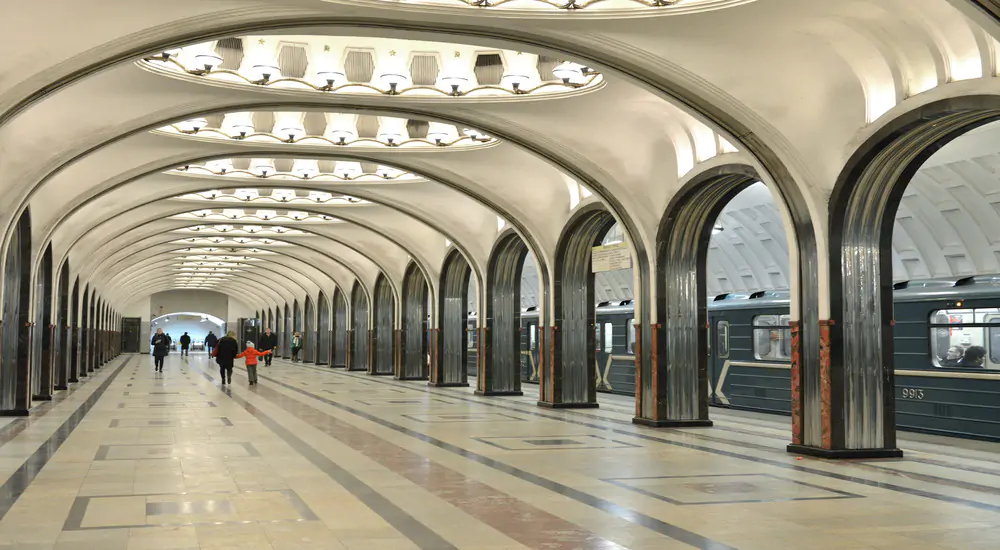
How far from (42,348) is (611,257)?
38.4 feet

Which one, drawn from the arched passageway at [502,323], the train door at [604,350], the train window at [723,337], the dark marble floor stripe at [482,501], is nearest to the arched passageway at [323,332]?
the arched passageway at [502,323]

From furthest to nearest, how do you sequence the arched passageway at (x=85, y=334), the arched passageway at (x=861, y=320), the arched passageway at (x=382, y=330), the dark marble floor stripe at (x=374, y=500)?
the arched passageway at (x=382, y=330) < the arched passageway at (x=85, y=334) < the arched passageway at (x=861, y=320) < the dark marble floor stripe at (x=374, y=500)

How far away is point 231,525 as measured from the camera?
23.8 ft

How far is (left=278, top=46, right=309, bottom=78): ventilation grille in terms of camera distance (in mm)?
13623

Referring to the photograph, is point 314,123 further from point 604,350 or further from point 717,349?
point 604,350

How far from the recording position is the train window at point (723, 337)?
19.0m

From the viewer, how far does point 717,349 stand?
19.3 m

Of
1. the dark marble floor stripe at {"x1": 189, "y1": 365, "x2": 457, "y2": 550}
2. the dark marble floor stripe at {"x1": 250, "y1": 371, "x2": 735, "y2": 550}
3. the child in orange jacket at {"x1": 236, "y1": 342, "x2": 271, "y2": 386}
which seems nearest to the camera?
the dark marble floor stripe at {"x1": 189, "y1": 365, "x2": 457, "y2": 550}

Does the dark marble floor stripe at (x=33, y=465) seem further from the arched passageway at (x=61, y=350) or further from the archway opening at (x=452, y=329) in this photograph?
the archway opening at (x=452, y=329)

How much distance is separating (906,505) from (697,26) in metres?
5.10

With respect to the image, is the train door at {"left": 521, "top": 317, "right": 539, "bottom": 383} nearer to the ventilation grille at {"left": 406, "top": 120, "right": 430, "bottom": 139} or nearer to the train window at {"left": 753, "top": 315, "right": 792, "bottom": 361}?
the train window at {"left": 753, "top": 315, "right": 792, "bottom": 361}

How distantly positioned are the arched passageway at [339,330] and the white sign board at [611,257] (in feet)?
79.9

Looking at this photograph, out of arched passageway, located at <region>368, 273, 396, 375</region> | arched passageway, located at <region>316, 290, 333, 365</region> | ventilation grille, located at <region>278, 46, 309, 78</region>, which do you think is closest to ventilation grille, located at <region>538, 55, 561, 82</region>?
ventilation grille, located at <region>278, 46, 309, 78</region>

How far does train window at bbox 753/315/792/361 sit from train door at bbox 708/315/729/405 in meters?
0.93
